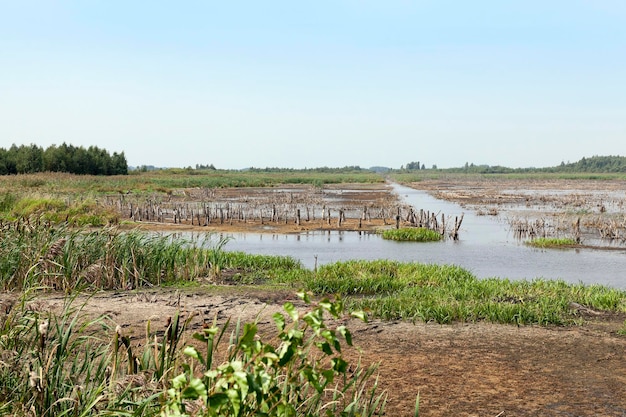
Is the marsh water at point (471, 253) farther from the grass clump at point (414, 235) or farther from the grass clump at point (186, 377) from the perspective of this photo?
the grass clump at point (186, 377)

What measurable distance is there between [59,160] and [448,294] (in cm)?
7556

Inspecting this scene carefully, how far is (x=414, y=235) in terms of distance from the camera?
1097 inches

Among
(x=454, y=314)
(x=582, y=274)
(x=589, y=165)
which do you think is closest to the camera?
(x=454, y=314)

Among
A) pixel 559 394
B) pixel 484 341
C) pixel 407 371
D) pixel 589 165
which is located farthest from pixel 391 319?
pixel 589 165

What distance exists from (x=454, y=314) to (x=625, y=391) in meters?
3.70

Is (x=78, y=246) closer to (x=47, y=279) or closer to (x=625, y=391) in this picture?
(x=47, y=279)

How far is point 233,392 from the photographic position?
2.89 m

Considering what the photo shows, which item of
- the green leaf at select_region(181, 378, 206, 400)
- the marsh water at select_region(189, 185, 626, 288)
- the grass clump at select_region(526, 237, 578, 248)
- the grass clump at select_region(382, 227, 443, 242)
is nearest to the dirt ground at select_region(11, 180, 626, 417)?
the green leaf at select_region(181, 378, 206, 400)

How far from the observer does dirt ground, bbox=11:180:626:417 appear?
750cm

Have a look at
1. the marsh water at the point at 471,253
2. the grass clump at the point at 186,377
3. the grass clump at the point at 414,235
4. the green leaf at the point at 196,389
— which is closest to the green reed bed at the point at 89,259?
the marsh water at the point at 471,253

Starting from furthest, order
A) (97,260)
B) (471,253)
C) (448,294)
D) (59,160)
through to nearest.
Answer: (59,160) < (471,253) < (97,260) < (448,294)

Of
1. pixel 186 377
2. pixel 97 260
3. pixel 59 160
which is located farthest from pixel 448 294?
pixel 59 160

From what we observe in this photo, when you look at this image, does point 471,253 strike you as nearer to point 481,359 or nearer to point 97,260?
point 97,260

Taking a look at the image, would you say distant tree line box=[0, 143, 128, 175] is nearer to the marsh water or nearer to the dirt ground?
the marsh water
